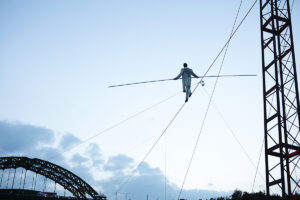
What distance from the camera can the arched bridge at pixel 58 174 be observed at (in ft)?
98.6

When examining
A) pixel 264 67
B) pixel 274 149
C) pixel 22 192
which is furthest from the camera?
pixel 22 192

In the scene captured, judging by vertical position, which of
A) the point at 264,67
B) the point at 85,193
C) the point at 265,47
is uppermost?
the point at 265,47

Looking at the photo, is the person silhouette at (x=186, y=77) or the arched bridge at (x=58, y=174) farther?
the arched bridge at (x=58, y=174)

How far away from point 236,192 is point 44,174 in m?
40.2

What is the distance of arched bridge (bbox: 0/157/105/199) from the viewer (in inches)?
1183

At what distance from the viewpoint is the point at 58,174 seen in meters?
30.7

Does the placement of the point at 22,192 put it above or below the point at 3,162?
below

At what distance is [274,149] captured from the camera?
8.20 metres

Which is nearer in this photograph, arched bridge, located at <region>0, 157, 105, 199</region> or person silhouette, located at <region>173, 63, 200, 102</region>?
person silhouette, located at <region>173, 63, 200, 102</region>

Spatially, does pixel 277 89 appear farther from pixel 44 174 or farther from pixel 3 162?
pixel 3 162

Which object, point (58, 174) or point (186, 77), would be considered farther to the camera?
point (58, 174)

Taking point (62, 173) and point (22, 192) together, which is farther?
point (22, 192)

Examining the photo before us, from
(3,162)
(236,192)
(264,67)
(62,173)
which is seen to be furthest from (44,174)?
(236,192)

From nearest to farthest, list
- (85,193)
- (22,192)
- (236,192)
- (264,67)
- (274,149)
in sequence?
(274,149), (264,67), (85,193), (22,192), (236,192)
